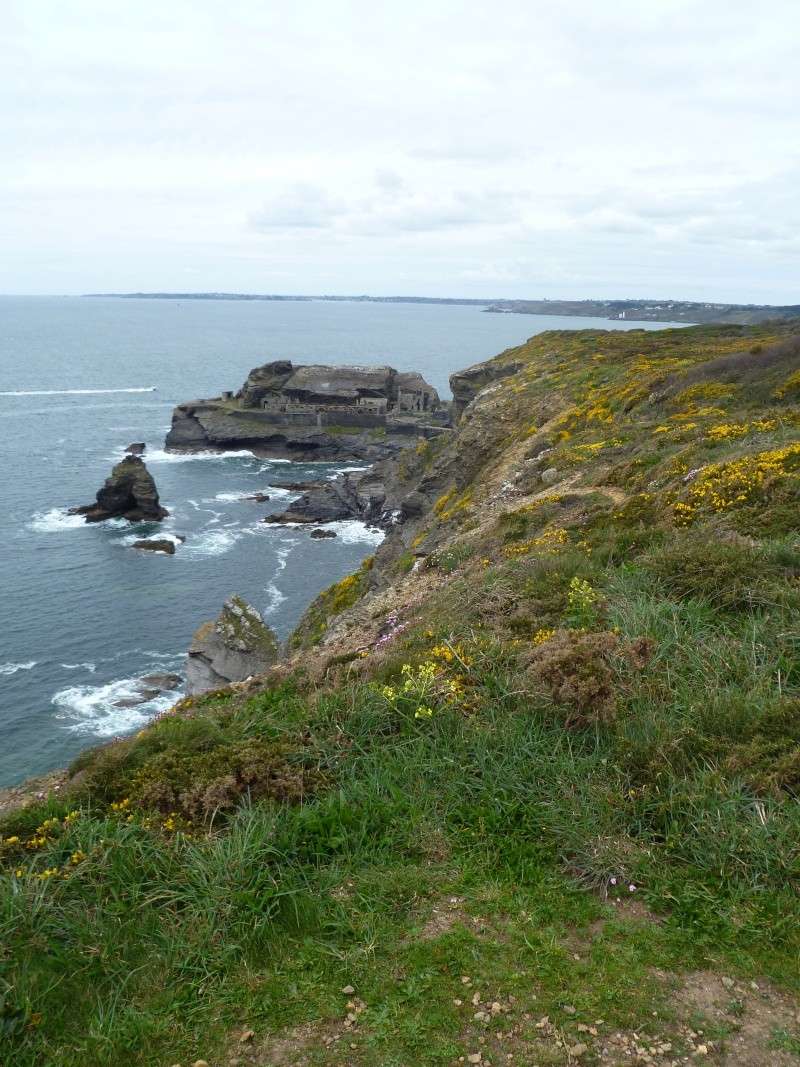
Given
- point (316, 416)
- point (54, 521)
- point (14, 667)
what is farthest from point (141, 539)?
point (316, 416)

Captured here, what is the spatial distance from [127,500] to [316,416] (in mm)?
33088

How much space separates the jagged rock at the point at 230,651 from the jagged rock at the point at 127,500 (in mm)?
29273

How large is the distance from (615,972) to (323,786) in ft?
10.7

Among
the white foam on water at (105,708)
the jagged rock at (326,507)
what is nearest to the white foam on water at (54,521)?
the jagged rock at (326,507)

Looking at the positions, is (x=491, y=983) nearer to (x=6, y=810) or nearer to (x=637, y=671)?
(x=637, y=671)

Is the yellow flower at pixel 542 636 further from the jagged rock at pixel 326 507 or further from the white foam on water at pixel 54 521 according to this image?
the white foam on water at pixel 54 521

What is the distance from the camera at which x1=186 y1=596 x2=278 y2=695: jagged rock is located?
28094mm

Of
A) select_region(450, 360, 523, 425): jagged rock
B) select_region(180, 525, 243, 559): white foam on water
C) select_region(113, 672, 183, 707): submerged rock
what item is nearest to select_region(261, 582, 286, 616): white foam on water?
select_region(180, 525, 243, 559): white foam on water

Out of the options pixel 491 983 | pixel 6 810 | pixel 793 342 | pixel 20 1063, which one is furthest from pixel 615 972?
pixel 793 342

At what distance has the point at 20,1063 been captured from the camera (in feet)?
16.4

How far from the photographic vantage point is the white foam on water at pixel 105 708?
29094 mm

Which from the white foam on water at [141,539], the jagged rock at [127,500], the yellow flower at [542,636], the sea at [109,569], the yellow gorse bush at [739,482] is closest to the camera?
the yellow flower at [542,636]

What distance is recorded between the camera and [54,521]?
180ft

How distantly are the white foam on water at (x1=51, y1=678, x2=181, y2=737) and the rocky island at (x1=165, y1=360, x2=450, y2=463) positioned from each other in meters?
50.8
